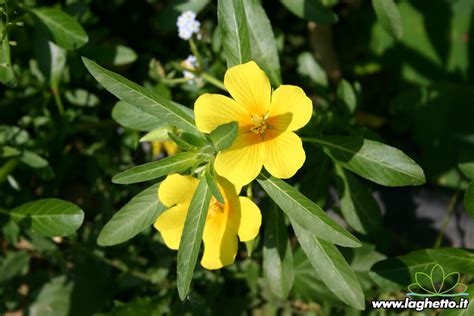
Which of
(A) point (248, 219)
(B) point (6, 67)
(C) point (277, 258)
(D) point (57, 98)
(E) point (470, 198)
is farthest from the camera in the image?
(D) point (57, 98)

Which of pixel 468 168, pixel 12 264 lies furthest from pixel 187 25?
pixel 12 264

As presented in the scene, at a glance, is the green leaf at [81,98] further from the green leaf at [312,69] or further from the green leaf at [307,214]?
the green leaf at [307,214]

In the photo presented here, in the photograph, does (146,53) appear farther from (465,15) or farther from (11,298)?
(465,15)

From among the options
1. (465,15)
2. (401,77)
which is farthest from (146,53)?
(465,15)

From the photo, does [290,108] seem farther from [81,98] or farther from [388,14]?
[81,98]

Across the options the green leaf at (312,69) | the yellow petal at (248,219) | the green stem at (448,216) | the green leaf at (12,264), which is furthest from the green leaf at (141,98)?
the green stem at (448,216)

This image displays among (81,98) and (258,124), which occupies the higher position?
(258,124)

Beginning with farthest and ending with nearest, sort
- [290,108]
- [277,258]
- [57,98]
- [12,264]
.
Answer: [12,264] < [57,98] < [277,258] < [290,108]

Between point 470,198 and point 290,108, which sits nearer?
point 290,108
